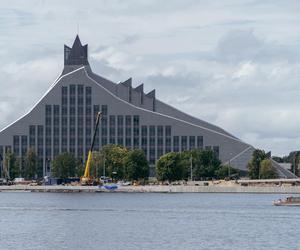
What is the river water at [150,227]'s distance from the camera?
87.5 m

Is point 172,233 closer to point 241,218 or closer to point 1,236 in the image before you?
point 1,236

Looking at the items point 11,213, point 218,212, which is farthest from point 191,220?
point 11,213

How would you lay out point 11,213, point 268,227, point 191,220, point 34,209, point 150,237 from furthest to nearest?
point 34,209 < point 11,213 < point 191,220 < point 268,227 < point 150,237

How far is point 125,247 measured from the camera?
8456 cm

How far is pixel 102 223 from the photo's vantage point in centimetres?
11100

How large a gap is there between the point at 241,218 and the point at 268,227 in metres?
15.3

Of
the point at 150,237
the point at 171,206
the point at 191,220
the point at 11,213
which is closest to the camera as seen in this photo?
the point at 150,237

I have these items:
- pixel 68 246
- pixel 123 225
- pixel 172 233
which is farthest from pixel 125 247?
pixel 123 225

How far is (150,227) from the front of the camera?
105250 mm

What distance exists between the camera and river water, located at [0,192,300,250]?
87500mm

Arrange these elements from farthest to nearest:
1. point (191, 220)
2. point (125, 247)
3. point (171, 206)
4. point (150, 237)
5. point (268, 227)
Answer: point (171, 206)
point (191, 220)
point (268, 227)
point (150, 237)
point (125, 247)

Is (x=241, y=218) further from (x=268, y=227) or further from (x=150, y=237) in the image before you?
(x=150, y=237)

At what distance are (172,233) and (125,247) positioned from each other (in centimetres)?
1382

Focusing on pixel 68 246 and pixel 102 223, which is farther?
pixel 102 223
